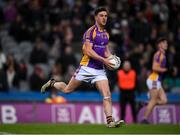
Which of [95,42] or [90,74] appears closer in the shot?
[95,42]

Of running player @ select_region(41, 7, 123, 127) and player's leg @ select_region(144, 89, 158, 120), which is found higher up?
running player @ select_region(41, 7, 123, 127)

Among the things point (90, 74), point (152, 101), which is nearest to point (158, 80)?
point (152, 101)

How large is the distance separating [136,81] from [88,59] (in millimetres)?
6584

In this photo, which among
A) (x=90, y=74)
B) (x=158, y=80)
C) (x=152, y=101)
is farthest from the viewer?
(x=158, y=80)

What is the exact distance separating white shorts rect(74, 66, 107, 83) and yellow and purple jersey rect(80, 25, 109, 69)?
0.27ft

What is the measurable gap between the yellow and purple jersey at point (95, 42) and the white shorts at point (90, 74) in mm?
84

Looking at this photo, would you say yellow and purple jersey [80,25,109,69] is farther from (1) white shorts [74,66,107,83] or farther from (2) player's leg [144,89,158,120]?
(2) player's leg [144,89,158,120]

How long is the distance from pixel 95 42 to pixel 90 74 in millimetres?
660

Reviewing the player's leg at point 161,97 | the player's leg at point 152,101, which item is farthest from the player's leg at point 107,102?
the player's leg at point 161,97

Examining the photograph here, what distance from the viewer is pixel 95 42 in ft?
45.1

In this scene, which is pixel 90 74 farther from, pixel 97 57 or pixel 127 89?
pixel 127 89

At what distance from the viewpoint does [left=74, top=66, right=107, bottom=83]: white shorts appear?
1381cm

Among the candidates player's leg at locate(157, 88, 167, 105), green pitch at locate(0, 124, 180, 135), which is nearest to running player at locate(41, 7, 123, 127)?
green pitch at locate(0, 124, 180, 135)

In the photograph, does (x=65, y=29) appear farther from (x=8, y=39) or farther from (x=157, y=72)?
(x=157, y=72)
